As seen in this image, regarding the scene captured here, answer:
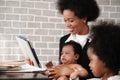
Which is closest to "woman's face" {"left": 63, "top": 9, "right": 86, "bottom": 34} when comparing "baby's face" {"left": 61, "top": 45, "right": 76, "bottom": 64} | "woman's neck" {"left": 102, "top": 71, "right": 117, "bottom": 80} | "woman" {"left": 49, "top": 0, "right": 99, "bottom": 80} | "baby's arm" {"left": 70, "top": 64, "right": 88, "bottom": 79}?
"woman" {"left": 49, "top": 0, "right": 99, "bottom": 80}

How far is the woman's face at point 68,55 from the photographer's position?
5.71ft

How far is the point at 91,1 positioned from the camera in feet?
6.27

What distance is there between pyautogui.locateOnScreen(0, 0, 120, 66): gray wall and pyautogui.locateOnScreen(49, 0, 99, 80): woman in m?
1.07

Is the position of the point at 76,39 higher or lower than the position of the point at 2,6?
lower

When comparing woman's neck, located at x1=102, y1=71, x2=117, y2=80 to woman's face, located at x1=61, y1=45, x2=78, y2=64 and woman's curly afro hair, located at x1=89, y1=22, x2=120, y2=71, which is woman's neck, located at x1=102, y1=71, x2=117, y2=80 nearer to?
woman's curly afro hair, located at x1=89, y1=22, x2=120, y2=71

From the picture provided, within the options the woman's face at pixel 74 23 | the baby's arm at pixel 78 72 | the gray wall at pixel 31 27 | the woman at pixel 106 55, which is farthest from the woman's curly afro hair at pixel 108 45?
the gray wall at pixel 31 27

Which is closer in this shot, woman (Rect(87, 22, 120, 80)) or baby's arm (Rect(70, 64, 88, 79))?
woman (Rect(87, 22, 120, 80))

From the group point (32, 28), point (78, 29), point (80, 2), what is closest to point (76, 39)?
point (78, 29)

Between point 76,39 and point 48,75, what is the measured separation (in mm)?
312

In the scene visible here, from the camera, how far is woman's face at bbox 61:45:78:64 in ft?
5.71

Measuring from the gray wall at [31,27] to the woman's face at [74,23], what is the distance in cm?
119

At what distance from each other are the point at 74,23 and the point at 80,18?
6 cm

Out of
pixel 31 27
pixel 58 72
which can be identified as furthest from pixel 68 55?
pixel 31 27

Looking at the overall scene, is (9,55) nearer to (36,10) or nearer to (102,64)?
(36,10)
